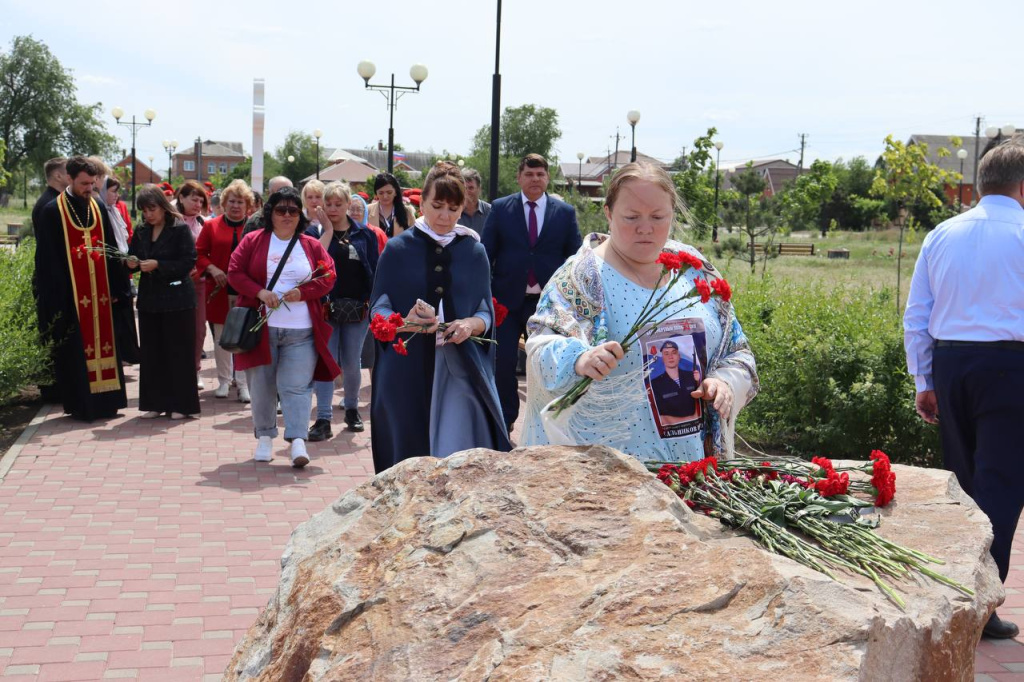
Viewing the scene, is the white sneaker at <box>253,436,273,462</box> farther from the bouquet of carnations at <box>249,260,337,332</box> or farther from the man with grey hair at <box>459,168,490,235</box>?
the man with grey hair at <box>459,168,490,235</box>

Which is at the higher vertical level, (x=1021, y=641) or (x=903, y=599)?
(x=903, y=599)

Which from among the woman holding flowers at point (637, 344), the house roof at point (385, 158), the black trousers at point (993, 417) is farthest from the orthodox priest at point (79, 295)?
the house roof at point (385, 158)

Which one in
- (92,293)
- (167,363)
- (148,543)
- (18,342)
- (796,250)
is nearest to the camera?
(148,543)

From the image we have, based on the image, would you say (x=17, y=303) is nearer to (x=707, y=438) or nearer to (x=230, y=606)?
(x=230, y=606)

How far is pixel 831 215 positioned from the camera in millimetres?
73500

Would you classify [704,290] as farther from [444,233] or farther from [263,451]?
[263,451]

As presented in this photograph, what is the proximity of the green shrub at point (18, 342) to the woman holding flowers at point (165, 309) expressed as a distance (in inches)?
32.2

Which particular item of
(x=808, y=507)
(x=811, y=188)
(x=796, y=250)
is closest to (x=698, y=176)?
(x=811, y=188)

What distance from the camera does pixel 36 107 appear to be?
249 feet

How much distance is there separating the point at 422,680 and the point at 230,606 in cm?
288

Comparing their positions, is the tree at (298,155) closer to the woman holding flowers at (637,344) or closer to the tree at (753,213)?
the tree at (753,213)

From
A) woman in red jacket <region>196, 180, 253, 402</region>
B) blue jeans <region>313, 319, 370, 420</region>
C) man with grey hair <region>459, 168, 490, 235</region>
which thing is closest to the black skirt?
woman in red jacket <region>196, 180, 253, 402</region>

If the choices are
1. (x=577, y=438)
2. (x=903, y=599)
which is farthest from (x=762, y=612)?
(x=577, y=438)

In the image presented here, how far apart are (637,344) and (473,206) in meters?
5.97
